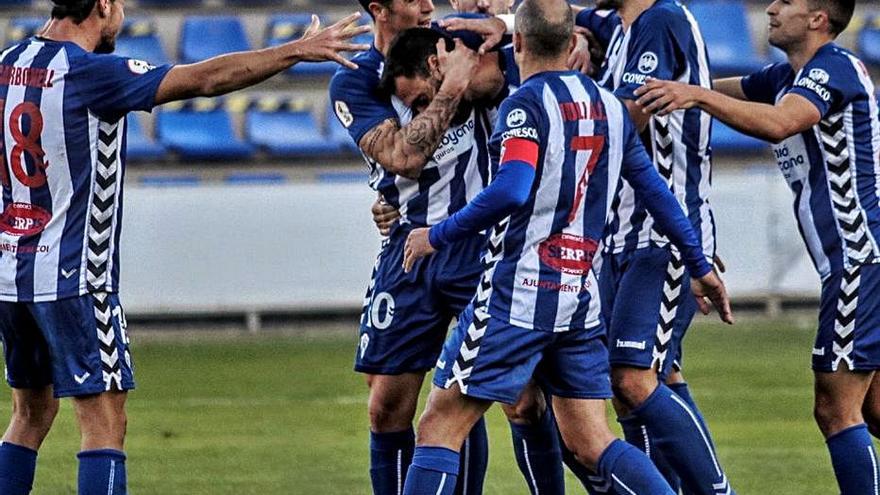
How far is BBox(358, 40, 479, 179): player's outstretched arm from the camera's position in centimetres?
625

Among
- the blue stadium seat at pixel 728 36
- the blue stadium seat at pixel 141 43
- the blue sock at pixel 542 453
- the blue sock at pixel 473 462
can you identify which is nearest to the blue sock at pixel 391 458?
the blue sock at pixel 473 462

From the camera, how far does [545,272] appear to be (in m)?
5.71

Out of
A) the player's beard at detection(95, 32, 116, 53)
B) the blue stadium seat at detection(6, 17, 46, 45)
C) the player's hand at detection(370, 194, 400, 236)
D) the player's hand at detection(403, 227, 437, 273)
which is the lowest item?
the blue stadium seat at detection(6, 17, 46, 45)

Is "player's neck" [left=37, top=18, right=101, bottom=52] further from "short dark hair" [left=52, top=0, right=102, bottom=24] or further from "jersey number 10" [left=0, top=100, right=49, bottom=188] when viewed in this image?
"jersey number 10" [left=0, top=100, right=49, bottom=188]

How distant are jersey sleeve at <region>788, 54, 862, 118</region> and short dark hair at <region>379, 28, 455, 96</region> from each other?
1402 mm

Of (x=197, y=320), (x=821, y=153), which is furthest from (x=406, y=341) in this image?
(x=197, y=320)

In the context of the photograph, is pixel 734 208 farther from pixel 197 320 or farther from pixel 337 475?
pixel 337 475

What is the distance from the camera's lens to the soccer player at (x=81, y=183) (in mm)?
5922

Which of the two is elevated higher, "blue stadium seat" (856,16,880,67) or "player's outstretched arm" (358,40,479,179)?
"player's outstretched arm" (358,40,479,179)

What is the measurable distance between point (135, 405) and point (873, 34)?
36.4 ft

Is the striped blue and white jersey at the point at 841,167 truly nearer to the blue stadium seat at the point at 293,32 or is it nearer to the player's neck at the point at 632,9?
the player's neck at the point at 632,9

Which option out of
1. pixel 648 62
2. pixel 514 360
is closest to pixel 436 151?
pixel 648 62

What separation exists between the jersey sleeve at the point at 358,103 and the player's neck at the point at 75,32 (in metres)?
1.01

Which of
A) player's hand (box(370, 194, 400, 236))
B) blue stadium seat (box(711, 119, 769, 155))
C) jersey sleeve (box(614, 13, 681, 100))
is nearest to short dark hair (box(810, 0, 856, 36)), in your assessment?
jersey sleeve (box(614, 13, 681, 100))
